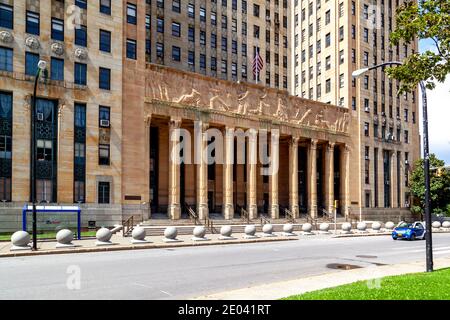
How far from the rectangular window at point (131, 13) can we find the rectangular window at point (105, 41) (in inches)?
129

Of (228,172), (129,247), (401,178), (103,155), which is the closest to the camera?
(129,247)

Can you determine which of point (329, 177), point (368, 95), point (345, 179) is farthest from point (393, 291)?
point (368, 95)

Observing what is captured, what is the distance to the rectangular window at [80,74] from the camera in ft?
129

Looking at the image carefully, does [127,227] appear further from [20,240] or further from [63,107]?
[20,240]

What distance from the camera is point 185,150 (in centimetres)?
5022

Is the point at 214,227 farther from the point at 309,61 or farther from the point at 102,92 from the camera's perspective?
the point at 309,61

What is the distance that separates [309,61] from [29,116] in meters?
51.8

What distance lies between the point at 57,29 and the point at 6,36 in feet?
14.9

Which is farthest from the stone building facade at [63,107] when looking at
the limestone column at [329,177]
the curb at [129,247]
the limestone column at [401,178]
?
the limestone column at [401,178]

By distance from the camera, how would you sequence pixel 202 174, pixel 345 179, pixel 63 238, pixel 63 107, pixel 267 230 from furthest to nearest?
1. pixel 345 179
2. pixel 202 174
3. pixel 63 107
4. pixel 267 230
5. pixel 63 238

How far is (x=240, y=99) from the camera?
51062 mm

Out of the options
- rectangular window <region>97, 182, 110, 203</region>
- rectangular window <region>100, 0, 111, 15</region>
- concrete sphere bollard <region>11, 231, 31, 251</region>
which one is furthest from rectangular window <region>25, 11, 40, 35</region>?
concrete sphere bollard <region>11, 231, 31, 251</region>

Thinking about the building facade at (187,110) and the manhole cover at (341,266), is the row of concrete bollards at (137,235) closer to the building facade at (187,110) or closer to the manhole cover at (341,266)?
the building facade at (187,110)

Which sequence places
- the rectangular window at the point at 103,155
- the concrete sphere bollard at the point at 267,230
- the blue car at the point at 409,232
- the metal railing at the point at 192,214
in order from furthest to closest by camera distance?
1. the metal railing at the point at 192,214
2. the rectangular window at the point at 103,155
3. the concrete sphere bollard at the point at 267,230
4. the blue car at the point at 409,232
